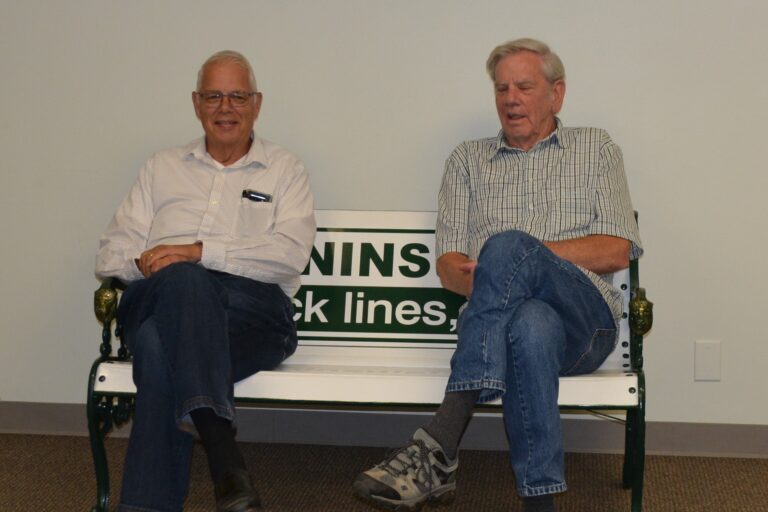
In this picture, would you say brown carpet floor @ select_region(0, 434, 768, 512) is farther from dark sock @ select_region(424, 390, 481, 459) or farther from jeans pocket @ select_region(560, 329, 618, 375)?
dark sock @ select_region(424, 390, 481, 459)

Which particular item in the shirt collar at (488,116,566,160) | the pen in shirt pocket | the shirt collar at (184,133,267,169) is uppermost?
the shirt collar at (488,116,566,160)

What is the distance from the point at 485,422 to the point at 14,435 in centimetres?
181

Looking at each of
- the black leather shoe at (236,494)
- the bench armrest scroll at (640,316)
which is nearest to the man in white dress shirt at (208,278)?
the black leather shoe at (236,494)

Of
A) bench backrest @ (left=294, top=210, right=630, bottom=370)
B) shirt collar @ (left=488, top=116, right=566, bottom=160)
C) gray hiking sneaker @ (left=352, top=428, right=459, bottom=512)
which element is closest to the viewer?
gray hiking sneaker @ (left=352, top=428, right=459, bottom=512)

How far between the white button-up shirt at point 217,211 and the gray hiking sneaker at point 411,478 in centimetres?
88

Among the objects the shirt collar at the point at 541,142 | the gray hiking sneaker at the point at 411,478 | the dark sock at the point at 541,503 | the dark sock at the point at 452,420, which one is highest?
the shirt collar at the point at 541,142

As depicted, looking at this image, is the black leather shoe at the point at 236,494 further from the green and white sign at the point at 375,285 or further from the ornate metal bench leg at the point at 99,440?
the green and white sign at the point at 375,285

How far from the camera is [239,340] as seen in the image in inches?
111

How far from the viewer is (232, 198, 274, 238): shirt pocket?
3199 mm

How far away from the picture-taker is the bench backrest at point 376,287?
134 inches

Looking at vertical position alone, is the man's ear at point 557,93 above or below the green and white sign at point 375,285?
above

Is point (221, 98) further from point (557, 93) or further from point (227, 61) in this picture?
point (557, 93)

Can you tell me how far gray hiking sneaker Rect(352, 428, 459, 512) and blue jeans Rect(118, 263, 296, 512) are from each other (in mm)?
422

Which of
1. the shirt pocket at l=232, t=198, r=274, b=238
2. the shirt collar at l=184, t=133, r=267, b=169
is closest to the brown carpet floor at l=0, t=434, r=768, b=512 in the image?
the shirt pocket at l=232, t=198, r=274, b=238
